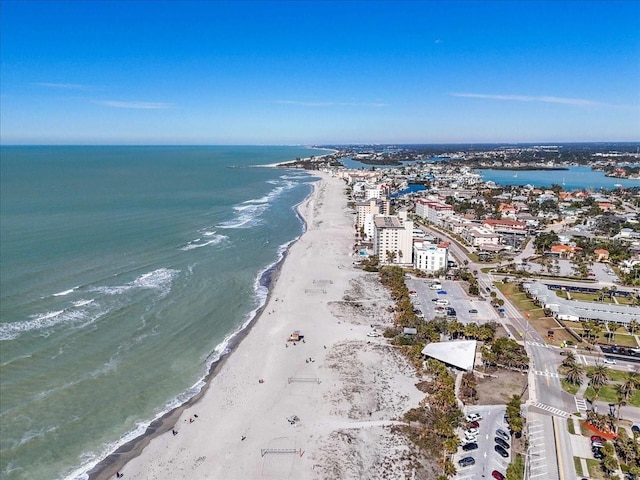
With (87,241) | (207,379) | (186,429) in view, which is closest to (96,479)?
(186,429)

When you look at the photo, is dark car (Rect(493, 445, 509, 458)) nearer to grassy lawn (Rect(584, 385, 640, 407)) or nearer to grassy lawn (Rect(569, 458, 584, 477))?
grassy lawn (Rect(569, 458, 584, 477))

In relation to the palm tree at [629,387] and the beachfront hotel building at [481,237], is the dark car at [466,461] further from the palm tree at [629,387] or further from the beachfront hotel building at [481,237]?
the beachfront hotel building at [481,237]

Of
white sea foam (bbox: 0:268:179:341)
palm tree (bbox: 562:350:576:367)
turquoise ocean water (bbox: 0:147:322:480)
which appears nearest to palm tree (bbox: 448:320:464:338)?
palm tree (bbox: 562:350:576:367)

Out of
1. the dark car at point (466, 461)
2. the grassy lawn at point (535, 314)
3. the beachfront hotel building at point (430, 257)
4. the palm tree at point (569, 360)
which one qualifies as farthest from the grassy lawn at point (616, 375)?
the beachfront hotel building at point (430, 257)

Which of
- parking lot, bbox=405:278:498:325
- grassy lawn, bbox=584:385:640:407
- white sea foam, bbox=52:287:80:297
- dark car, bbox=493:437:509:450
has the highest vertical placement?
white sea foam, bbox=52:287:80:297

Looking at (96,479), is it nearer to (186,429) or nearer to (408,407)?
(186,429)

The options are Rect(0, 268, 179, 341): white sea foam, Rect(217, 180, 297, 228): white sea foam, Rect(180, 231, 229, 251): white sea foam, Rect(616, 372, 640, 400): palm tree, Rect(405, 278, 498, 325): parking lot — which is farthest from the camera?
Rect(217, 180, 297, 228): white sea foam
